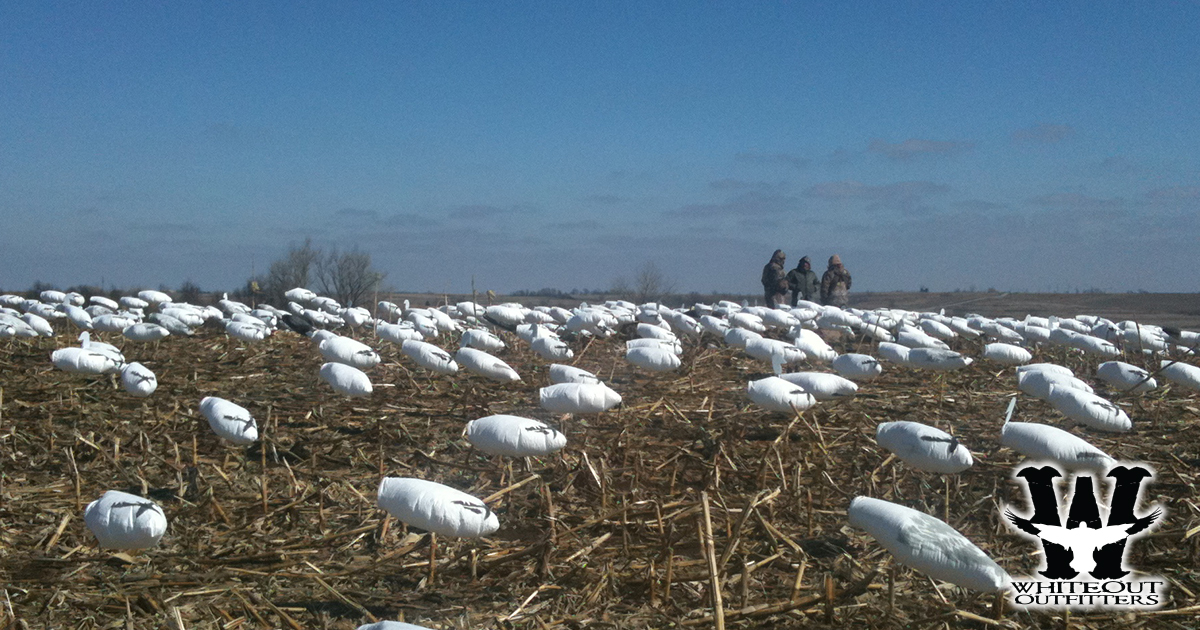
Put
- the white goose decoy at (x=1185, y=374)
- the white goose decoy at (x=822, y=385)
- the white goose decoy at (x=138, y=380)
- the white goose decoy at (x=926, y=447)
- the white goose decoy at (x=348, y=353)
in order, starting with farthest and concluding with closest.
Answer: the white goose decoy at (x=348, y=353)
the white goose decoy at (x=1185, y=374)
the white goose decoy at (x=138, y=380)
the white goose decoy at (x=822, y=385)
the white goose decoy at (x=926, y=447)

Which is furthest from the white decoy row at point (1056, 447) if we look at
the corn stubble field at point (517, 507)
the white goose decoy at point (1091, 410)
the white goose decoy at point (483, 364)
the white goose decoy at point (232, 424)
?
the white goose decoy at point (232, 424)

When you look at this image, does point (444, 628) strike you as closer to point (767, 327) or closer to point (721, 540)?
point (721, 540)

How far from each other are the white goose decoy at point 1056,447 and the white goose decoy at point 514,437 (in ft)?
9.09

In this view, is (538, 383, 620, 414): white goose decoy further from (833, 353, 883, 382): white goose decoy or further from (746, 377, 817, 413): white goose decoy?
(833, 353, 883, 382): white goose decoy

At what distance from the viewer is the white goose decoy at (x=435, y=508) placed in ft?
14.6

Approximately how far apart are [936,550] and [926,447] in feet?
5.08

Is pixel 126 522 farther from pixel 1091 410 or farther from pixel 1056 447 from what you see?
pixel 1091 410

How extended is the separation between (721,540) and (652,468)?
1612 mm

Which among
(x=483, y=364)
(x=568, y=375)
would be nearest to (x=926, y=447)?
(x=568, y=375)

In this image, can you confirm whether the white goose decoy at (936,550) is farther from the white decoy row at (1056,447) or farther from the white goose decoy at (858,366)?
the white goose decoy at (858,366)

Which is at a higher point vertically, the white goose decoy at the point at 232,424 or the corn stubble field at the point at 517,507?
Answer: the white goose decoy at the point at 232,424

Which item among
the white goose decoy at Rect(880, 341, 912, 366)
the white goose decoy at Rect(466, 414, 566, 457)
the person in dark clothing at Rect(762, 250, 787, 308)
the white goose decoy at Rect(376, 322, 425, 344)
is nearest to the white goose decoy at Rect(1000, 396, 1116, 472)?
the white goose decoy at Rect(466, 414, 566, 457)

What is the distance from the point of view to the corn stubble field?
4633 mm

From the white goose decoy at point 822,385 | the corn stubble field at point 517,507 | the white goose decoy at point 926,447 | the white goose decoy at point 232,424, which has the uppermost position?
the white goose decoy at point 822,385
